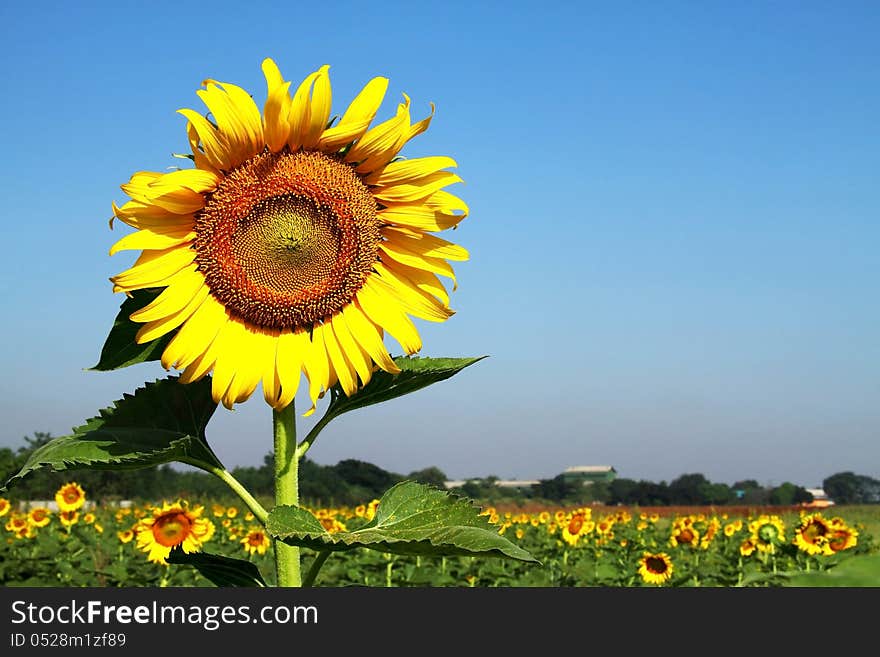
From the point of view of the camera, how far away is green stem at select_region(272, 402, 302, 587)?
265 centimetres

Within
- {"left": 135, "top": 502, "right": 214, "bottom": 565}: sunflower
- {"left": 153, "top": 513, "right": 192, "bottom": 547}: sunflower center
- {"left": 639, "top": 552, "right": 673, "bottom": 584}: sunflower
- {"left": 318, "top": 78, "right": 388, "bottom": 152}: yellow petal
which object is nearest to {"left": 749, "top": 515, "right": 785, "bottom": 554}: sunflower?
{"left": 639, "top": 552, "right": 673, "bottom": 584}: sunflower

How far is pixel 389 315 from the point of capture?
2816mm

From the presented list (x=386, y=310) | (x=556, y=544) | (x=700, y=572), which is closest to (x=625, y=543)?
(x=556, y=544)

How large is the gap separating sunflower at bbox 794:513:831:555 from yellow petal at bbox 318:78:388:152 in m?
13.4

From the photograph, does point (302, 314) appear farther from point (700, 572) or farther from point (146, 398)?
point (700, 572)

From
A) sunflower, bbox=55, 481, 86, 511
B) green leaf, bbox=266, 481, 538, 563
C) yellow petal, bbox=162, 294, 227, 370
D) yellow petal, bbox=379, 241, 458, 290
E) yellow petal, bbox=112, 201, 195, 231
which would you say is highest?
yellow petal, bbox=112, 201, 195, 231

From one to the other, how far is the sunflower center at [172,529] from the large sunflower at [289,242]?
8.33m

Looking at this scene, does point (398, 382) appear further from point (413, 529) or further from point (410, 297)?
point (413, 529)

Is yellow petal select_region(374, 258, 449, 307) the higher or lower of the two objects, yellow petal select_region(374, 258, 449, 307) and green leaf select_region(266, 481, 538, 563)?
the higher

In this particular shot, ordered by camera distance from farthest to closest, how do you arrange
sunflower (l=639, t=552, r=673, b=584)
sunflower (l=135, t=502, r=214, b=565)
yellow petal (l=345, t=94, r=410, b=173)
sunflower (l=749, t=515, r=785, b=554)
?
sunflower (l=749, t=515, r=785, b=554) < sunflower (l=639, t=552, r=673, b=584) < sunflower (l=135, t=502, r=214, b=565) < yellow petal (l=345, t=94, r=410, b=173)

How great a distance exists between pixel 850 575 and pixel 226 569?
2389 mm

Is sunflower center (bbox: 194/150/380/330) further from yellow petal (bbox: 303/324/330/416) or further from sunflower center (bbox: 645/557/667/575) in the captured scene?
sunflower center (bbox: 645/557/667/575)

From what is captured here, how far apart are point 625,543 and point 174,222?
62.5ft

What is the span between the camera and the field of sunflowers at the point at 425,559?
14.1 m
